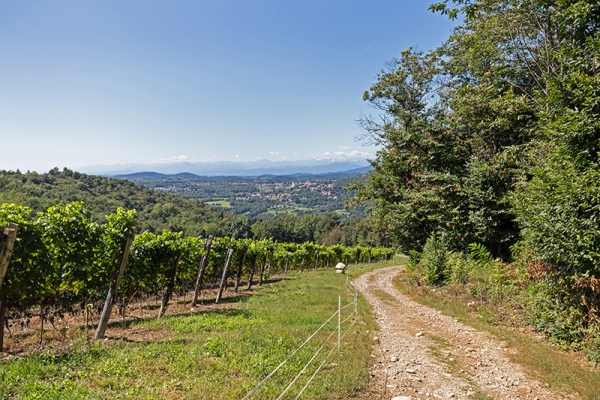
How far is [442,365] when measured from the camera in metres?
7.89

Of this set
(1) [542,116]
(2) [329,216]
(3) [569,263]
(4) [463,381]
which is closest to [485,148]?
(1) [542,116]

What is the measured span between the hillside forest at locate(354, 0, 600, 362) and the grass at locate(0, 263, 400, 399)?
5.95 meters

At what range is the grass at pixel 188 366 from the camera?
4.92 m

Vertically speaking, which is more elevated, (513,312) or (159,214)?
(513,312)

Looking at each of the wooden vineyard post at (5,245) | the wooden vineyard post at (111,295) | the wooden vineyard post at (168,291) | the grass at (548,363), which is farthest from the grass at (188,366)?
the grass at (548,363)

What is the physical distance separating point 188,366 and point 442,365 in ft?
18.9

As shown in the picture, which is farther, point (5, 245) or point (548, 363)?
point (548, 363)

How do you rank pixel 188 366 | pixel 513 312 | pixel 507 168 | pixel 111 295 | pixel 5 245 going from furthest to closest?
pixel 507 168
pixel 513 312
pixel 111 295
pixel 188 366
pixel 5 245

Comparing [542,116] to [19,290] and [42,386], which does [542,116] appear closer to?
[42,386]

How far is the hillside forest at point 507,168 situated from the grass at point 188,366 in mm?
5952

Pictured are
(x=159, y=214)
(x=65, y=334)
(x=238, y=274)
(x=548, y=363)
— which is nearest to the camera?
(x=548, y=363)

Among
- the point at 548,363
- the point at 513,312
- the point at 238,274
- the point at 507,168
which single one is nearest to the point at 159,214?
the point at 238,274

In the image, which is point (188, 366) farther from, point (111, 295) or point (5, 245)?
point (111, 295)

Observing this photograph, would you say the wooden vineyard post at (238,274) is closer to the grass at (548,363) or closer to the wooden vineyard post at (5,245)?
the grass at (548,363)
